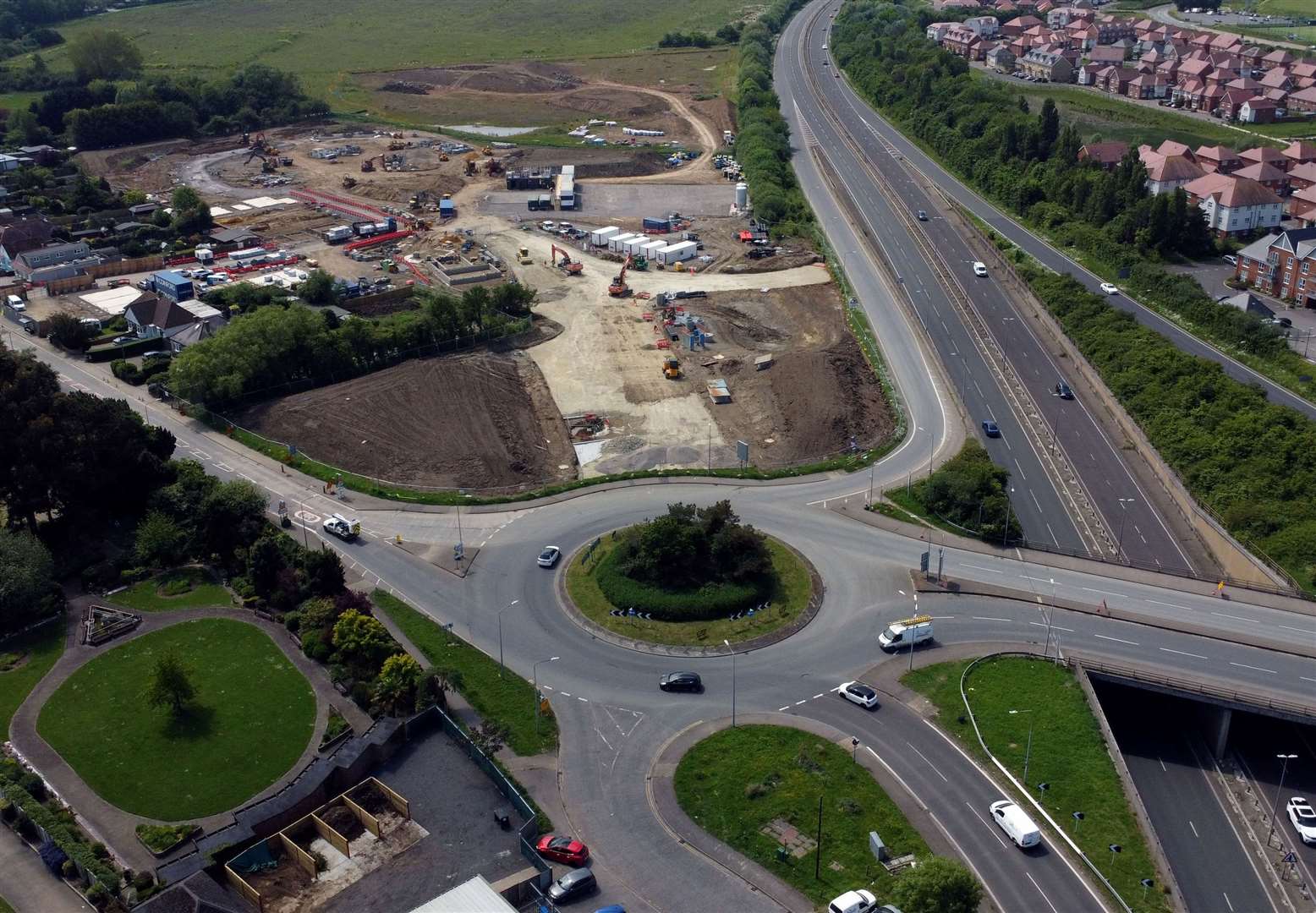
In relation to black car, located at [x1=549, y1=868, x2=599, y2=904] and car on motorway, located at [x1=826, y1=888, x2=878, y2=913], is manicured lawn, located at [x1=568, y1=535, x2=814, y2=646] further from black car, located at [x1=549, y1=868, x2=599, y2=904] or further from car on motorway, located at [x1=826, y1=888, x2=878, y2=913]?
car on motorway, located at [x1=826, y1=888, x2=878, y2=913]

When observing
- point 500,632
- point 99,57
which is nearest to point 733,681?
point 500,632

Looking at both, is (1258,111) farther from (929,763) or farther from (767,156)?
(929,763)

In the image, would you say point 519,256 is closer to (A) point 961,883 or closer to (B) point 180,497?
(B) point 180,497

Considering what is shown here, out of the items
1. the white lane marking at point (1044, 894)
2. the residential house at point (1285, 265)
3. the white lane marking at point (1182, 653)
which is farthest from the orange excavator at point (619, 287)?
the white lane marking at point (1044, 894)

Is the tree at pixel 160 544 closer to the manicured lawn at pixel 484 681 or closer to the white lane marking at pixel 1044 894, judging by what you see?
the manicured lawn at pixel 484 681

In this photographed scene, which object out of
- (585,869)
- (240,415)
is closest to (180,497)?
(240,415)
